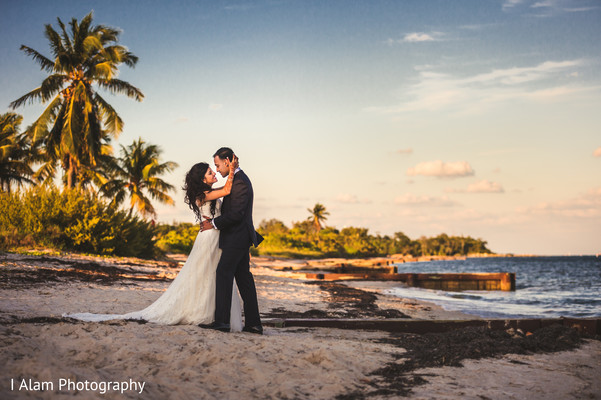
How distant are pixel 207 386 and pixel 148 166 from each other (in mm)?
36653

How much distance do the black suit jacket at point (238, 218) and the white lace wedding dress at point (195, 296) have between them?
22cm

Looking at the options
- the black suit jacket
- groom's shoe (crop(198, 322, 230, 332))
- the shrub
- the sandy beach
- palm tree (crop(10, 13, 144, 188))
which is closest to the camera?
the sandy beach

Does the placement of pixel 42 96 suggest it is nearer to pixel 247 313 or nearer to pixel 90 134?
pixel 90 134

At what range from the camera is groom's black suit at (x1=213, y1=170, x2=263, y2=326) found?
5516mm

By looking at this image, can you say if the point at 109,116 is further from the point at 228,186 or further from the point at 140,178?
the point at 228,186

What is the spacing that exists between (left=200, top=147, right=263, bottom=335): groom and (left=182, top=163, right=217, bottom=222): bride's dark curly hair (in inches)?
6.8

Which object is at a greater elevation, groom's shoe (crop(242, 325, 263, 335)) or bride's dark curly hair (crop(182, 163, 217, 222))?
bride's dark curly hair (crop(182, 163, 217, 222))

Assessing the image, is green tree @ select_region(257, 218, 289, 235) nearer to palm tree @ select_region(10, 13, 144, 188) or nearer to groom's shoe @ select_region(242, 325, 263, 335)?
palm tree @ select_region(10, 13, 144, 188)

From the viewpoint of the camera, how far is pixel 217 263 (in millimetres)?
5801

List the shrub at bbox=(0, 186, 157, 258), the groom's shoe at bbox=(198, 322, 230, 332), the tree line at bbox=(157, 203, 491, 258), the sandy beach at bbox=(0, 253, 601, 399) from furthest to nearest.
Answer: the tree line at bbox=(157, 203, 491, 258), the shrub at bbox=(0, 186, 157, 258), the groom's shoe at bbox=(198, 322, 230, 332), the sandy beach at bbox=(0, 253, 601, 399)

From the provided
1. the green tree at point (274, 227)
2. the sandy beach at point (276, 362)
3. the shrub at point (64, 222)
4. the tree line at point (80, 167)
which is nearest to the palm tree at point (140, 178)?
the tree line at point (80, 167)

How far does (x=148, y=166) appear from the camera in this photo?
38062 mm

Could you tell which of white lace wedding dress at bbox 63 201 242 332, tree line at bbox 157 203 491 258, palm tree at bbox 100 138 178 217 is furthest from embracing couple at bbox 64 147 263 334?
palm tree at bbox 100 138 178 217

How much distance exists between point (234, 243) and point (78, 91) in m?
25.5
